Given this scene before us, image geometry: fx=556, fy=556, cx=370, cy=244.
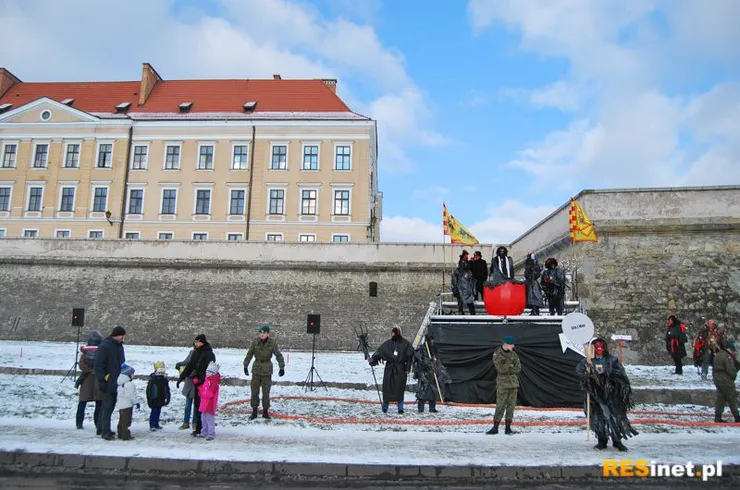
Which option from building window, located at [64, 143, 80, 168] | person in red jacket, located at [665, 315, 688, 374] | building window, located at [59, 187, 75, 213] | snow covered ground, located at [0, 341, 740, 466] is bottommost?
snow covered ground, located at [0, 341, 740, 466]

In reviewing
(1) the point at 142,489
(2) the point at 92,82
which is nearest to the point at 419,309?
(1) the point at 142,489

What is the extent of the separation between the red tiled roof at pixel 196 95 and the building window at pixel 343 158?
2978 mm

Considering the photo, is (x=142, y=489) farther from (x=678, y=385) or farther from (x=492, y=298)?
(x=678, y=385)

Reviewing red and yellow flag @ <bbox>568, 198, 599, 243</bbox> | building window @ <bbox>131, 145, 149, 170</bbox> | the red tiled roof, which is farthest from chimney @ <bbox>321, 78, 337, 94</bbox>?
red and yellow flag @ <bbox>568, 198, 599, 243</bbox>

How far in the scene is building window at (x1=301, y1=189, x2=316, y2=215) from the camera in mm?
35125

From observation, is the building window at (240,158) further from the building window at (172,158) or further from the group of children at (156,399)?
the group of children at (156,399)

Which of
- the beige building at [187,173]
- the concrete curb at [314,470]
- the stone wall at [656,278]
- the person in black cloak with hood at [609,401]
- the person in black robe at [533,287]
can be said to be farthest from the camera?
the beige building at [187,173]

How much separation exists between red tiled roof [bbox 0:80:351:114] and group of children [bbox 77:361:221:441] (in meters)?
30.2

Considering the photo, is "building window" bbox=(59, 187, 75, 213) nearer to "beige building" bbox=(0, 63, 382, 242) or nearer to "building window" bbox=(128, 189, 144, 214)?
"beige building" bbox=(0, 63, 382, 242)

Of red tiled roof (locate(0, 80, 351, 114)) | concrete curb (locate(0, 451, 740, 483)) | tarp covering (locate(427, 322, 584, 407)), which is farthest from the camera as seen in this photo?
red tiled roof (locate(0, 80, 351, 114))

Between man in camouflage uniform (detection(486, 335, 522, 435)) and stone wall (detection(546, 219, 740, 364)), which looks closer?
man in camouflage uniform (detection(486, 335, 522, 435))

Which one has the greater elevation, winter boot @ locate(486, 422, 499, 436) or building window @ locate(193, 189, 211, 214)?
building window @ locate(193, 189, 211, 214)

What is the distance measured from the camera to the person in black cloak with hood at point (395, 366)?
1070cm

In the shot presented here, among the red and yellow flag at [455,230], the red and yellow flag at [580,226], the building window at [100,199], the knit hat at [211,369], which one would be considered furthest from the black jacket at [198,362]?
the building window at [100,199]
